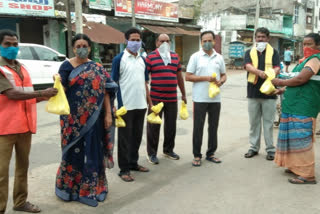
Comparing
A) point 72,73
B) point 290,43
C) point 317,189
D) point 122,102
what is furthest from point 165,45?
point 290,43

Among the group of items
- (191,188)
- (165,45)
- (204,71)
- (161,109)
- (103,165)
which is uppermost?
(165,45)

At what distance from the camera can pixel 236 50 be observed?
25469 mm

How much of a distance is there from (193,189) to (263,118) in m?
1.79

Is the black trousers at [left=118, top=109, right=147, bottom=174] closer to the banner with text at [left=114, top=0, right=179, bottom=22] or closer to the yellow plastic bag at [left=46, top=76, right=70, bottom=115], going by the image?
the yellow plastic bag at [left=46, top=76, right=70, bottom=115]

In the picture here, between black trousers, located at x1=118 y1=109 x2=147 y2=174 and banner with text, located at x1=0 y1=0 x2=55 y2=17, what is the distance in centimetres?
1067

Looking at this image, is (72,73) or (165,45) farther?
(165,45)

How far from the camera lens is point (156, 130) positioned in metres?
4.59

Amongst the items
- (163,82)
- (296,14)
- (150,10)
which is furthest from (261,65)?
(296,14)

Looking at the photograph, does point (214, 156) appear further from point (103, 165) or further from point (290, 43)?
point (290, 43)

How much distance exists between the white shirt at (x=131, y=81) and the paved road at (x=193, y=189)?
0.98 m

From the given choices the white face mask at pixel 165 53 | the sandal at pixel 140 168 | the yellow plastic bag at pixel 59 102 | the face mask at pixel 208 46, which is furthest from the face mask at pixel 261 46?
the yellow plastic bag at pixel 59 102

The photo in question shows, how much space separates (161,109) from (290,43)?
35.5 m

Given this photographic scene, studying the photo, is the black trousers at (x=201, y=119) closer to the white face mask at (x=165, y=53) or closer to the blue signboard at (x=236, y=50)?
the white face mask at (x=165, y=53)

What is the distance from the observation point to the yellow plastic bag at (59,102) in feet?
9.43
